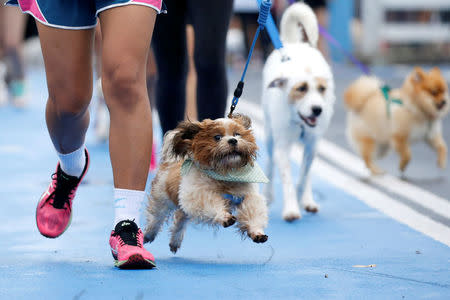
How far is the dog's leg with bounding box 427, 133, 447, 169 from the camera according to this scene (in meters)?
6.88

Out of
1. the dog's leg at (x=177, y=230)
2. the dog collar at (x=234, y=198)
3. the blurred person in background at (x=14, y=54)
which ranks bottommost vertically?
the blurred person in background at (x=14, y=54)

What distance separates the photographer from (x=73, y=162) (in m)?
4.46

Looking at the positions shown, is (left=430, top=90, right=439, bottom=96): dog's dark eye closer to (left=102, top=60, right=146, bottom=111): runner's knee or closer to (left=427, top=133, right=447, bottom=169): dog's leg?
(left=427, top=133, right=447, bottom=169): dog's leg

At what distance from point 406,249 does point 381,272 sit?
1.80ft

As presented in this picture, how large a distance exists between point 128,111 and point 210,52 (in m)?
1.08

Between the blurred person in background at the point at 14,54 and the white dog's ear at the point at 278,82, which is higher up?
the white dog's ear at the point at 278,82

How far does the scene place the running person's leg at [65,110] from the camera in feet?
12.6

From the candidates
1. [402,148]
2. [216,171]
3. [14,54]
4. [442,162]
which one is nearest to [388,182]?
[402,148]

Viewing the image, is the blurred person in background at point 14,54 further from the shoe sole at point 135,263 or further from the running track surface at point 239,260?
the shoe sole at point 135,263

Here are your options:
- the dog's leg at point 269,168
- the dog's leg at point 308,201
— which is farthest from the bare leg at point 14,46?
the dog's leg at point 308,201

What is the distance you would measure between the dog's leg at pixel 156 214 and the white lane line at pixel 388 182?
1774mm

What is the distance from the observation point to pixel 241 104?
12.4m

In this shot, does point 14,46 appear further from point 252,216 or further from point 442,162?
point 252,216

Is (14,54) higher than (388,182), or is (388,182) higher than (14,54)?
(388,182)
